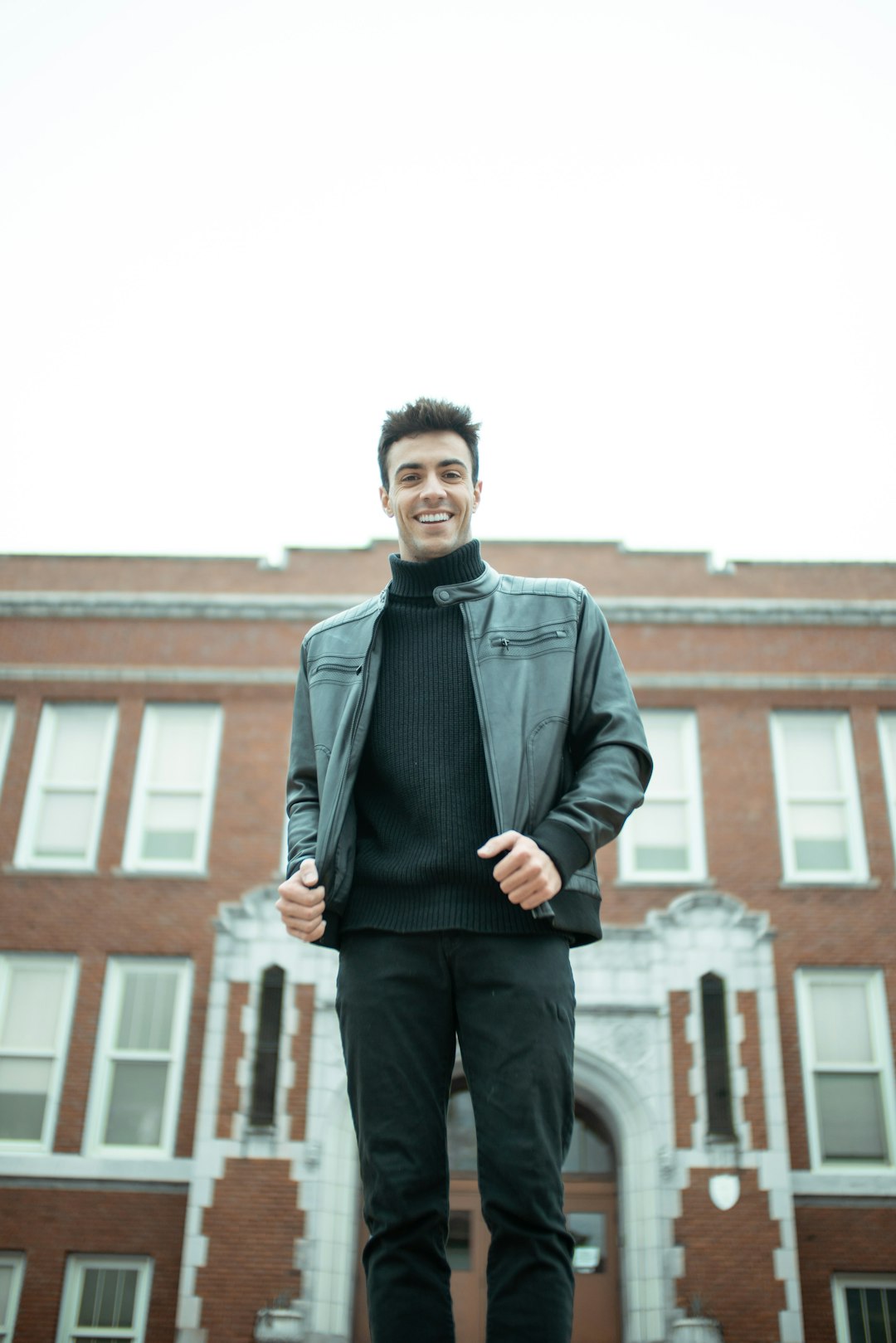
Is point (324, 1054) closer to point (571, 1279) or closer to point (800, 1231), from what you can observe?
point (800, 1231)

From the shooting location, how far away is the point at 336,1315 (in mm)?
12055

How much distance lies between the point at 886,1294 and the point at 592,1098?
3.76m

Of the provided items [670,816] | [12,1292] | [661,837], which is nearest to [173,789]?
[12,1292]

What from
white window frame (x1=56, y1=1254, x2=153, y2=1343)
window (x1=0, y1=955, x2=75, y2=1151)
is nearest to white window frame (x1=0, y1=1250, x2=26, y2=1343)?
white window frame (x1=56, y1=1254, x2=153, y2=1343)

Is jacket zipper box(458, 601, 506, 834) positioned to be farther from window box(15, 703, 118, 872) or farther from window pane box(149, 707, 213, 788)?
window box(15, 703, 118, 872)

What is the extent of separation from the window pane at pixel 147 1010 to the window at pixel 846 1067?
7.65 metres

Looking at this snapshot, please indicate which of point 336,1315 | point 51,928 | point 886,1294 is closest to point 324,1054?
point 336,1315

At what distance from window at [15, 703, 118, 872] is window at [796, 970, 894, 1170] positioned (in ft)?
30.0

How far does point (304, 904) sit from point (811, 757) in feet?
44.1

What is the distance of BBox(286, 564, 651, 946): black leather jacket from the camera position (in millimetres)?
2465

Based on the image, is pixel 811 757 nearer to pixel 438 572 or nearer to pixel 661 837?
pixel 661 837

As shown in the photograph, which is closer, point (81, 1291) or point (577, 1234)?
point (81, 1291)

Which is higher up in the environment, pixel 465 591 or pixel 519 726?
pixel 465 591

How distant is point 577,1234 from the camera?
43.1 feet
